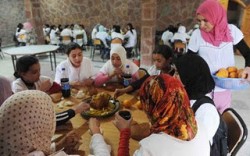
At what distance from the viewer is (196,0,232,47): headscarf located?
5.74ft

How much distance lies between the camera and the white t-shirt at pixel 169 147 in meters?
0.95

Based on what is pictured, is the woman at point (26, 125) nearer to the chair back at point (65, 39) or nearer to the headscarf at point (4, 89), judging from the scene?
the headscarf at point (4, 89)

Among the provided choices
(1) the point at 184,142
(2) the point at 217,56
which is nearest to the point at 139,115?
(1) the point at 184,142

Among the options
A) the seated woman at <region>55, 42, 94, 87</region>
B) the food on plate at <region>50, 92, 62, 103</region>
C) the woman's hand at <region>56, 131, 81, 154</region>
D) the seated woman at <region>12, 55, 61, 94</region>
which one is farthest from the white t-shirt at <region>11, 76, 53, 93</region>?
the woman's hand at <region>56, 131, 81, 154</region>

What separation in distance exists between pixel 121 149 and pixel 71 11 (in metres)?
8.94

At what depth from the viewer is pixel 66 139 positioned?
1.18 meters

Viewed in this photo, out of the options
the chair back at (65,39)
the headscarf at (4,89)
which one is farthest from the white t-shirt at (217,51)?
the chair back at (65,39)

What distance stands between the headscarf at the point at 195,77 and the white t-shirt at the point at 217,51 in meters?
0.45

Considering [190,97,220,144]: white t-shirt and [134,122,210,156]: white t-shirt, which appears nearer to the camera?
[134,122,210,156]: white t-shirt

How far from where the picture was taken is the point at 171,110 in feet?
3.20

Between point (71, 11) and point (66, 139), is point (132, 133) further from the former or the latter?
point (71, 11)

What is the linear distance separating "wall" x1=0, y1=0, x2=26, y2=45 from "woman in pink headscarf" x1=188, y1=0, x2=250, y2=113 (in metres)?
9.51

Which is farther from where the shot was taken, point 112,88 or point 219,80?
point 112,88

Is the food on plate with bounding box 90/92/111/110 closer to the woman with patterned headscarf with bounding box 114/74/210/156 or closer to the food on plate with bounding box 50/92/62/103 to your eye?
the food on plate with bounding box 50/92/62/103
